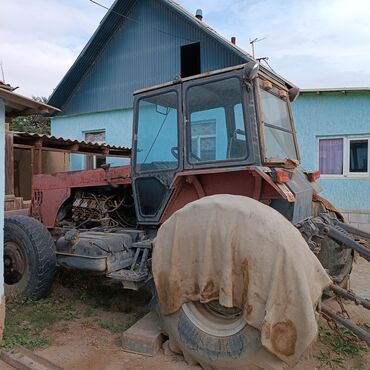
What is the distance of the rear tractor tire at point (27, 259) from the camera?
4355 mm

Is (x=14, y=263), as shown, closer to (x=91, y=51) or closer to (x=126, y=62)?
(x=126, y=62)

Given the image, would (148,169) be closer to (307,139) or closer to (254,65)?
(254,65)

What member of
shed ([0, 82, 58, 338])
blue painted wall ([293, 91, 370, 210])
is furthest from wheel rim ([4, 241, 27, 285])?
blue painted wall ([293, 91, 370, 210])

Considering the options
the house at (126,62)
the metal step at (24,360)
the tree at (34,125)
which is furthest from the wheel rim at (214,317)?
the tree at (34,125)

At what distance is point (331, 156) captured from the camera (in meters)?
9.34

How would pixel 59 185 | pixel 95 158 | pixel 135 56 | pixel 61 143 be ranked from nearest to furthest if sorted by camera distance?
pixel 59 185
pixel 61 143
pixel 135 56
pixel 95 158

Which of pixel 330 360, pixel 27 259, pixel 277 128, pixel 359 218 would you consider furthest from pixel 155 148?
pixel 359 218

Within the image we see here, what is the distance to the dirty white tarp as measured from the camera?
2533 millimetres

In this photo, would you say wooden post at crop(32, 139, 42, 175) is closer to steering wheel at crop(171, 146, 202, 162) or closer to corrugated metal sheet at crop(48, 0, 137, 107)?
corrugated metal sheet at crop(48, 0, 137, 107)

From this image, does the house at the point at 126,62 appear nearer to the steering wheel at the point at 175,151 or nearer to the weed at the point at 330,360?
the steering wheel at the point at 175,151

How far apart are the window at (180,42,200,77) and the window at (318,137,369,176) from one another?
4.12 m

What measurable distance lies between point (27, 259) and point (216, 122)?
261 centimetres

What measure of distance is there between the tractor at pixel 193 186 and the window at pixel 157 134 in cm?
1

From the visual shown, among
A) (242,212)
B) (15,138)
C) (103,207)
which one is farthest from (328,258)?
(15,138)
